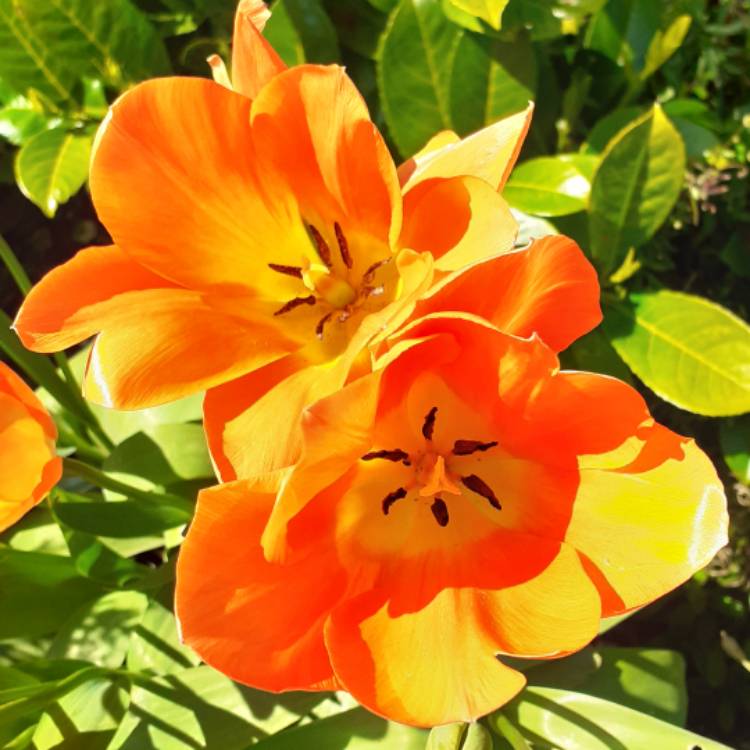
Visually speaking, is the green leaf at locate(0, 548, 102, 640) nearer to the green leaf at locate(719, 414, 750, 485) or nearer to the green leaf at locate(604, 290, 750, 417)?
the green leaf at locate(604, 290, 750, 417)

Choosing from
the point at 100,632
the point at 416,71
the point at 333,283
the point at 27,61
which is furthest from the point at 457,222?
the point at 100,632

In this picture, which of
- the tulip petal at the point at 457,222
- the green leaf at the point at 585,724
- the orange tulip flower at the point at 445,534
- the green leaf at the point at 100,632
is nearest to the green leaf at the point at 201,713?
the green leaf at the point at 100,632

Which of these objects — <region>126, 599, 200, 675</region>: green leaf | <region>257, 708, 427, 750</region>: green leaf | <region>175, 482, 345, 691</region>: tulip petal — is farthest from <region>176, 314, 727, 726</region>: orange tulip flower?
<region>126, 599, 200, 675</region>: green leaf

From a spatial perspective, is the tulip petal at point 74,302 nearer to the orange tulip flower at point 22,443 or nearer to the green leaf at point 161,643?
the orange tulip flower at point 22,443

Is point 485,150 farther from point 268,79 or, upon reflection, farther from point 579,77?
point 579,77

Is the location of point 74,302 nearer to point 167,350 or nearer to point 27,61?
point 167,350

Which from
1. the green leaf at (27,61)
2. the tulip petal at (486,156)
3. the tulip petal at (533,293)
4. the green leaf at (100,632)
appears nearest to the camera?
the tulip petal at (533,293)
